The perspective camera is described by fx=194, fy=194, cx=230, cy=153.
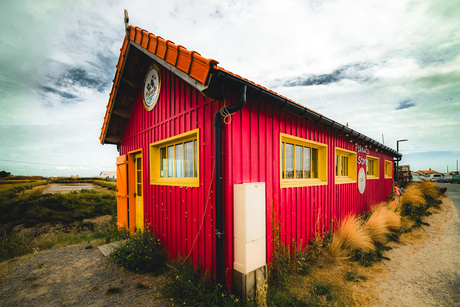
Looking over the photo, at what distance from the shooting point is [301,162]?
4.81 meters

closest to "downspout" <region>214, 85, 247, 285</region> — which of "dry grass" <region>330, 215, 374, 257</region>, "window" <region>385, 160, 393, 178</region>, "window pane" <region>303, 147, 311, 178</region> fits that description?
"window pane" <region>303, 147, 311, 178</region>

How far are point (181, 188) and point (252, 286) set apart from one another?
2.10 meters

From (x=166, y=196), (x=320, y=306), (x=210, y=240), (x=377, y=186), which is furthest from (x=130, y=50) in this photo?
(x=377, y=186)

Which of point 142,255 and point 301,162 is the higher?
point 301,162

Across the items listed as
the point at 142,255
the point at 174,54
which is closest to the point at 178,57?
the point at 174,54

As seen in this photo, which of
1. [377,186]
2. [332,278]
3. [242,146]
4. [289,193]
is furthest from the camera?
[377,186]

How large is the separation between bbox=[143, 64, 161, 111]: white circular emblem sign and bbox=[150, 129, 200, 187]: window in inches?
44.6

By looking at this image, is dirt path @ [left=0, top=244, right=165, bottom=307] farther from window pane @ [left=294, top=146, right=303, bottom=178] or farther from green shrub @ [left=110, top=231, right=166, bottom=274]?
window pane @ [left=294, top=146, right=303, bottom=178]

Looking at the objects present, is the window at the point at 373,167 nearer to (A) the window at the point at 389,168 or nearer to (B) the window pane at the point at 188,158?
(A) the window at the point at 389,168

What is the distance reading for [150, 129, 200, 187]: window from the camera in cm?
375

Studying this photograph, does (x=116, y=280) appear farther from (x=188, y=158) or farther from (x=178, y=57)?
(x=178, y=57)

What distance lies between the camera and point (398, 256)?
15.1 ft

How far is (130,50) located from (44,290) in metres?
5.31

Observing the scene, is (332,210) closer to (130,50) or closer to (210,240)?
(210,240)
